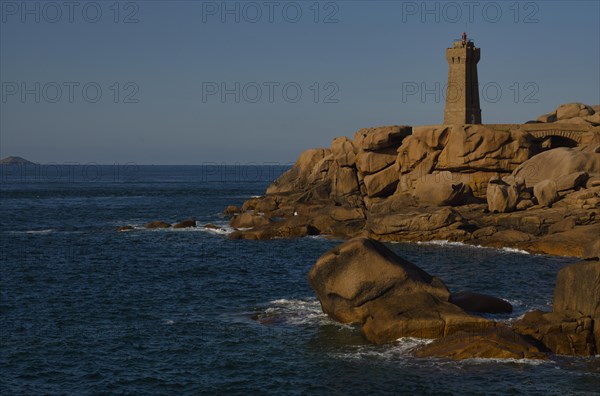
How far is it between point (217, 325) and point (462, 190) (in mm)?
35590

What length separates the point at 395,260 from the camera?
3238cm

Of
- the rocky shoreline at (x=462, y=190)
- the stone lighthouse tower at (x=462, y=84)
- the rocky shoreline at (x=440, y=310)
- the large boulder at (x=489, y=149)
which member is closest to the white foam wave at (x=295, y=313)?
the rocky shoreline at (x=440, y=310)

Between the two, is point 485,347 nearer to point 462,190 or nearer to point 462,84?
point 462,190

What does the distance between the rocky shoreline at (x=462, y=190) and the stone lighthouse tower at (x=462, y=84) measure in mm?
8055

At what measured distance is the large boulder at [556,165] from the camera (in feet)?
198

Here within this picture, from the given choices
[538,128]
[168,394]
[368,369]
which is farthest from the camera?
[538,128]

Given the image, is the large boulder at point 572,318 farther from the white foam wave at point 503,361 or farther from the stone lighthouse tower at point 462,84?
the stone lighthouse tower at point 462,84

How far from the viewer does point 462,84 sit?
8344 centimetres

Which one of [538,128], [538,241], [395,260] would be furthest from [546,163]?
[395,260]

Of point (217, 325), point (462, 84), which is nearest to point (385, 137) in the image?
point (462, 84)

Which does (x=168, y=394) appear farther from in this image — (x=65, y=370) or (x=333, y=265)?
(x=333, y=265)

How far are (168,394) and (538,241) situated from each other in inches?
1349

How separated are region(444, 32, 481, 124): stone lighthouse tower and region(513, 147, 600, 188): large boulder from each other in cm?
1917

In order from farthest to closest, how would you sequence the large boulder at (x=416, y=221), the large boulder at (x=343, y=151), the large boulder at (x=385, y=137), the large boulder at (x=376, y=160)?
the large boulder at (x=343, y=151)
the large boulder at (x=376, y=160)
the large boulder at (x=385, y=137)
the large boulder at (x=416, y=221)
